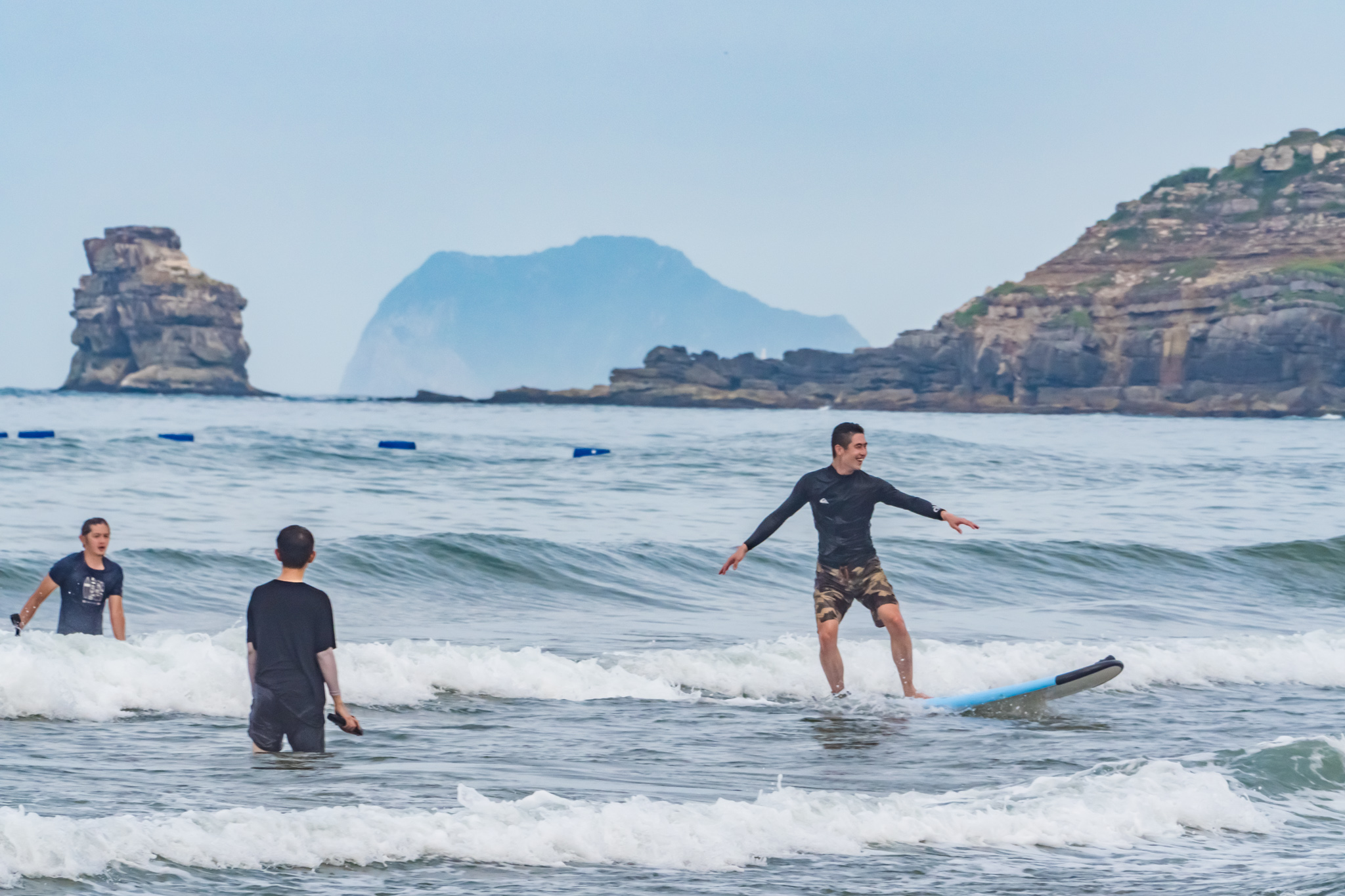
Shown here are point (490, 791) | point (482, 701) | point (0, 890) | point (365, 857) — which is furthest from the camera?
point (482, 701)

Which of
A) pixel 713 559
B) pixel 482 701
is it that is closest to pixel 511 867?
pixel 482 701

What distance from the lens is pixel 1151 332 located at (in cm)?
15950

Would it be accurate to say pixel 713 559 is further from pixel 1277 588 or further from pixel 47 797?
pixel 47 797

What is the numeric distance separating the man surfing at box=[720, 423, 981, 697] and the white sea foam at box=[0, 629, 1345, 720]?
3.56 ft

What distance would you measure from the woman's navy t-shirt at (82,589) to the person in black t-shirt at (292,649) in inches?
124

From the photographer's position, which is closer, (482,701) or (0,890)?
(0,890)

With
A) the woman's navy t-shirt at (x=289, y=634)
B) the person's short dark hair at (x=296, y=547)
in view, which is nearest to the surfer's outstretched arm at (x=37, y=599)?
the woman's navy t-shirt at (x=289, y=634)

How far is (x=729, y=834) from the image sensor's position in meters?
6.65

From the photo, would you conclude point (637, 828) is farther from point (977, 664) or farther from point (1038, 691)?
point (977, 664)

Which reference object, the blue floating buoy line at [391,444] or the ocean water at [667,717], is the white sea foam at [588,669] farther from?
the blue floating buoy line at [391,444]

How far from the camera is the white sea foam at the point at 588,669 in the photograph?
32.5ft

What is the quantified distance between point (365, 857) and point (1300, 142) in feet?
680

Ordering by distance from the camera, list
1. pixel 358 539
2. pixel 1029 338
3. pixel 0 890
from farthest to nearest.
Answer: pixel 1029 338
pixel 358 539
pixel 0 890

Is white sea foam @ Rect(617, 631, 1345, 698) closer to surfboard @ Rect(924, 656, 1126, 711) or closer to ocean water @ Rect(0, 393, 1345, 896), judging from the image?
ocean water @ Rect(0, 393, 1345, 896)
